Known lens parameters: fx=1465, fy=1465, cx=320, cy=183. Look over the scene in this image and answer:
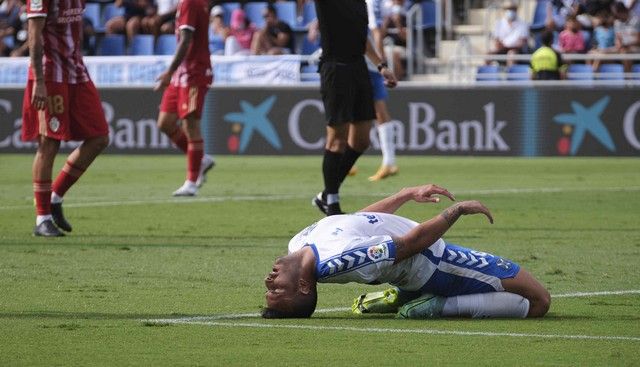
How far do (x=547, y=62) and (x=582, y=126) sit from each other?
148 centimetres

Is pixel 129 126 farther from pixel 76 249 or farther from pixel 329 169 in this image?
pixel 76 249

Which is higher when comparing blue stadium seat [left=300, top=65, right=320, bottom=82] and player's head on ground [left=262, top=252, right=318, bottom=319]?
player's head on ground [left=262, top=252, right=318, bottom=319]

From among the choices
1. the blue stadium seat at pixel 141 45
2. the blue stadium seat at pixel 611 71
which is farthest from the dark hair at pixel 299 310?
the blue stadium seat at pixel 141 45

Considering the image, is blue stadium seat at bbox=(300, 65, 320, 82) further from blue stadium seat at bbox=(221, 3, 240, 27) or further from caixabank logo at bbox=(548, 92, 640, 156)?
caixabank logo at bbox=(548, 92, 640, 156)

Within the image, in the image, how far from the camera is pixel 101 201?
15.8 meters

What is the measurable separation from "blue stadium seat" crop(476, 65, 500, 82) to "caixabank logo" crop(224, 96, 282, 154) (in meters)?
3.75

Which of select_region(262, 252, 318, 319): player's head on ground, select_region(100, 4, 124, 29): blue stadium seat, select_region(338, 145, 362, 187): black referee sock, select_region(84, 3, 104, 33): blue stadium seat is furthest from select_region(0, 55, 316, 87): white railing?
select_region(262, 252, 318, 319): player's head on ground

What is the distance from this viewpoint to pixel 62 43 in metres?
12.0

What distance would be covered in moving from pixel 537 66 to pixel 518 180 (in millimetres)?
5750

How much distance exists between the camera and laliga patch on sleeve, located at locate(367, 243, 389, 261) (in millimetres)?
7215

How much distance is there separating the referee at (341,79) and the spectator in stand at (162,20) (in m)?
16.2

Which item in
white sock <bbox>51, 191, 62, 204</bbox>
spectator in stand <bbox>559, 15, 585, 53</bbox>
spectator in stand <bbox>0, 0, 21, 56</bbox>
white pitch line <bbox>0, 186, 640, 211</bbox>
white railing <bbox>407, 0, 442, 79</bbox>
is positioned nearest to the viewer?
white sock <bbox>51, 191, 62, 204</bbox>

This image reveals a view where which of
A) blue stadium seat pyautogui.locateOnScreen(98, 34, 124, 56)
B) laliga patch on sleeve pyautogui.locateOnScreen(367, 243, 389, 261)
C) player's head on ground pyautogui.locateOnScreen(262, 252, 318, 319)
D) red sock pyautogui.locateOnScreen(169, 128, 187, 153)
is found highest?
laliga patch on sleeve pyautogui.locateOnScreen(367, 243, 389, 261)

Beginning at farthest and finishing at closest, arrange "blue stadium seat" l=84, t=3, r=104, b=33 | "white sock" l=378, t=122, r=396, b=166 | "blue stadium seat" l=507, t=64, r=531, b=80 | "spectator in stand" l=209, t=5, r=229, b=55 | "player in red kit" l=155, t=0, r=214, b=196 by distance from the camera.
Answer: "blue stadium seat" l=84, t=3, r=104, b=33, "spectator in stand" l=209, t=5, r=229, b=55, "blue stadium seat" l=507, t=64, r=531, b=80, "white sock" l=378, t=122, r=396, b=166, "player in red kit" l=155, t=0, r=214, b=196
